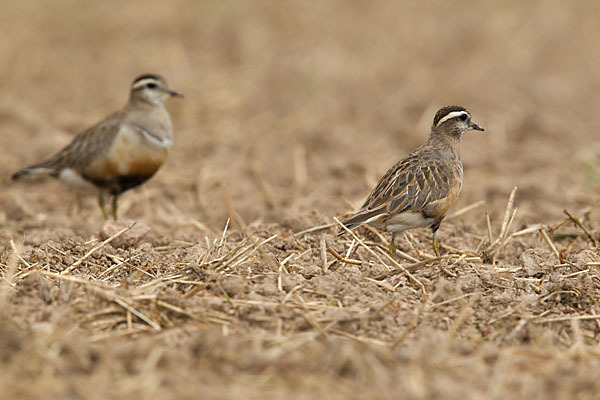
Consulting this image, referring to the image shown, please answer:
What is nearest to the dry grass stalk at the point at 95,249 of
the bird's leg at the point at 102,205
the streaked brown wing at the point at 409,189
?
the streaked brown wing at the point at 409,189

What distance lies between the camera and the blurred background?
341 inches

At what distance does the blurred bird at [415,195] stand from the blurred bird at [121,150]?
98.7 inches

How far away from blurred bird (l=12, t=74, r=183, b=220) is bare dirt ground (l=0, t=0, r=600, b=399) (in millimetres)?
430

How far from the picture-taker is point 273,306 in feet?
15.5

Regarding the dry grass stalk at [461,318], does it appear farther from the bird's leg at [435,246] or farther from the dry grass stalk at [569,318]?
the bird's leg at [435,246]

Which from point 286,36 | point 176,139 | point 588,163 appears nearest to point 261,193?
point 176,139

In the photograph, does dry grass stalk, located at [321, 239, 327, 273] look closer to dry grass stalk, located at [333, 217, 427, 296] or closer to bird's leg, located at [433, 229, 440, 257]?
dry grass stalk, located at [333, 217, 427, 296]

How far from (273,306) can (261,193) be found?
4039 millimetres

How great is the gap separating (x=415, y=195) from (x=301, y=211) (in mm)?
1294

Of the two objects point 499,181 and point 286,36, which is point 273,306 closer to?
point 499,181

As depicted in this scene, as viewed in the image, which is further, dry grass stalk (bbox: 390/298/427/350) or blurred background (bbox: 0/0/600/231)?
blurred background (bbox: 0/0/600/231)

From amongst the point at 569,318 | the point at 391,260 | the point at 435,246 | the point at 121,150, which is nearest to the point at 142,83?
the point at 121,150

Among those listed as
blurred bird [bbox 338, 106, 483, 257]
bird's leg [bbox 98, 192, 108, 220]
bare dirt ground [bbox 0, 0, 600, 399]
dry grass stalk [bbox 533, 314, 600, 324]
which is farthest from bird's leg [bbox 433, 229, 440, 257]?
bird's leg [bbox 98, 192, 108, 220]

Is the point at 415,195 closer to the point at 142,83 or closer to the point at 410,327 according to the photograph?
the point at 410,327
